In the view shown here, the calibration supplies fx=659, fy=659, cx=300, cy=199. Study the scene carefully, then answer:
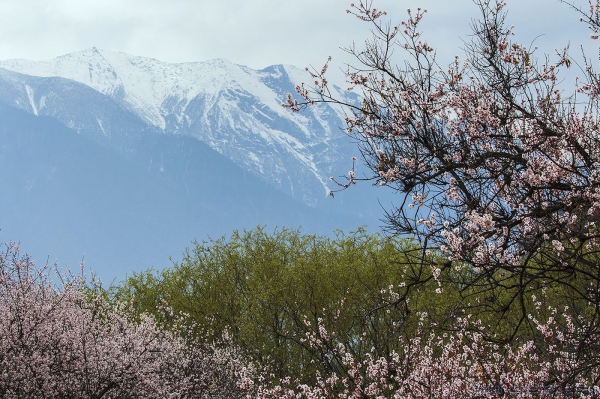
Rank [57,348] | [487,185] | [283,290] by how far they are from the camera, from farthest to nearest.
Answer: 1. [283,290]
2. [57,348]
3. [487,185]

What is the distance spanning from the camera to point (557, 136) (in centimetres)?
822

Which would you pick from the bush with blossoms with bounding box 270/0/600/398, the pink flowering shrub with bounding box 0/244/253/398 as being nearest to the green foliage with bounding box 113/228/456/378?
the pink flowering shrub with bounding box 0/244/253/398

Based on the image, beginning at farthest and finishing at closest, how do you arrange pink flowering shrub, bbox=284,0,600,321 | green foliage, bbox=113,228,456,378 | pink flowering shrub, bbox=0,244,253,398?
green foliage, bbox=113,228,456,378 < pink flowering shrub, bbox=0,244,253,398 < pink flowering shrub, bbox=284,0,600,321

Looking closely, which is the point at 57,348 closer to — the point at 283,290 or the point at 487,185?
the point at 487,185

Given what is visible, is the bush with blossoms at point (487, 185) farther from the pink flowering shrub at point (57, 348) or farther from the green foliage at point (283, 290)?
the green foliage at point (283, 290)

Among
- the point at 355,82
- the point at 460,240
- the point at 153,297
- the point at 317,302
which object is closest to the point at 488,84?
the point at 355,82

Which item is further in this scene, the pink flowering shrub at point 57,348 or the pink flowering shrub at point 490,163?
the pink flowering shrub at point 57,348

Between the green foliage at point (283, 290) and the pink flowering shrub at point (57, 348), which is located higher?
the green foliage at point (283, 290)

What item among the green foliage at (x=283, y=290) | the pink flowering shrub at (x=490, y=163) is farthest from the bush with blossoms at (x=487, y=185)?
the green foliage at (x=283, y=290)

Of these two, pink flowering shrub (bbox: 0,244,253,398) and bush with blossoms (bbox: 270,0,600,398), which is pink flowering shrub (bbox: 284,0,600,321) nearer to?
bush with blossoms (bbox: 270,0,600,398)

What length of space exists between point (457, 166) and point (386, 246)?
23.6m

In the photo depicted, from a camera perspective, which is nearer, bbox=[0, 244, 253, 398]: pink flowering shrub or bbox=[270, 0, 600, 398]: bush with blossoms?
bbox=[270, 0, 600, 398]: bush with blossoms

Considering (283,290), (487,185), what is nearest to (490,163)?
(487,185)

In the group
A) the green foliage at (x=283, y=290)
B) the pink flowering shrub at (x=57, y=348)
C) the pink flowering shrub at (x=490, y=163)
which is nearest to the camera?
the pink flowering shrub at (x=490, y=163)
